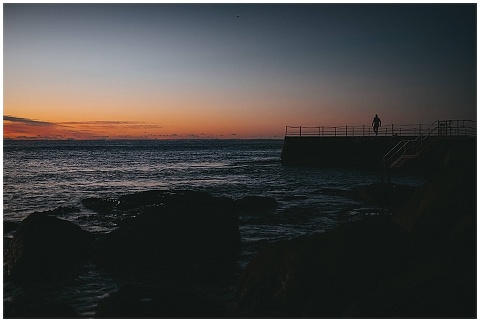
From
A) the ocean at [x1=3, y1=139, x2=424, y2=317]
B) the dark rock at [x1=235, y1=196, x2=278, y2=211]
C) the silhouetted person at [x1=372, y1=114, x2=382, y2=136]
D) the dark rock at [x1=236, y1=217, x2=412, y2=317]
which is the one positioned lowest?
the ocean at [x1=3, y1=139, x2=424, y2=317]

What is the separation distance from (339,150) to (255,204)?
2571 cm

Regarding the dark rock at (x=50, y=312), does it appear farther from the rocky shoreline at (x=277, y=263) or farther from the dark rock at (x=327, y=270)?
the dark rock at (x=327, y=270)

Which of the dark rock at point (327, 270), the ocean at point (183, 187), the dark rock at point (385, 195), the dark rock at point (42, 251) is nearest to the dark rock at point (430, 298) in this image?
the dark rock at point (327, 270)

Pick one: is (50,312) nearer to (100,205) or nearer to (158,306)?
(158,306)

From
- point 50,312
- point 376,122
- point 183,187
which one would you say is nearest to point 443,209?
point 50,312

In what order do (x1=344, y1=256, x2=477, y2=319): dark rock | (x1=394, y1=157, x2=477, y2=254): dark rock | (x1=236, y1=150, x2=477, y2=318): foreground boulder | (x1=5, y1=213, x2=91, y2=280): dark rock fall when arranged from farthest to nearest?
(x1=5, y1=213, x2=91, y2=280): dark rock → (x1=394, y1=157, x2=477, y2=254): dark rock → (x1=236, y1=150, x2=477, y2=318): foreground boulder → (x1=344, y1=256, x2=477, y2=319): dark rock

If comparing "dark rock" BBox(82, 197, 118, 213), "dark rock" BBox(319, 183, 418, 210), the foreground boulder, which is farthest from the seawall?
the foreground boulder

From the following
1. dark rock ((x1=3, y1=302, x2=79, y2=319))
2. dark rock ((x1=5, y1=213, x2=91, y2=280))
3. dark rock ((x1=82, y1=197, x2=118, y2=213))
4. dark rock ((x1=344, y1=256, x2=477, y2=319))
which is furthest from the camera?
dark rock ((x1=82, y1=197, x2=118, y2=213))

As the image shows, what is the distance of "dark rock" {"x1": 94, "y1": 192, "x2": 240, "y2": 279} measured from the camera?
9141mm

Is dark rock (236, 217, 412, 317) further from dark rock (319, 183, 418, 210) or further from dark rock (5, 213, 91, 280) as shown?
dark rock (319, 183, 418, 210)

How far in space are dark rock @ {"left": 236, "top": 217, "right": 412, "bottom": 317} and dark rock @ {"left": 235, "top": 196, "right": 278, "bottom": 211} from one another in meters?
10.7

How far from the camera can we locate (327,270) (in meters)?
6.14

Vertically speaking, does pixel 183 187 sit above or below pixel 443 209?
below

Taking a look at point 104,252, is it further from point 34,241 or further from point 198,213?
point 198,213
